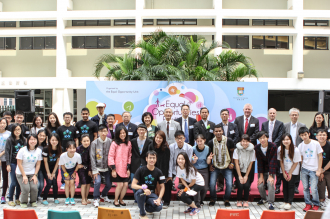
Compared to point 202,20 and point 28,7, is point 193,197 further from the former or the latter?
point 28,7

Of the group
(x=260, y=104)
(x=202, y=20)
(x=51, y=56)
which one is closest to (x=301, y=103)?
(x=202, y=20)

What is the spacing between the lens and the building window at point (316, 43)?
58.7 feet

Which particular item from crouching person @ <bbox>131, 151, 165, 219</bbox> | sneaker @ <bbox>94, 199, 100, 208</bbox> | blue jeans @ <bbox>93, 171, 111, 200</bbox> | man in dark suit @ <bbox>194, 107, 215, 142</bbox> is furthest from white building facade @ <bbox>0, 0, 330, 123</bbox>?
crouching person @ <bbox>131, 151, 165, 219</bbox>

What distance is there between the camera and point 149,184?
213 inches

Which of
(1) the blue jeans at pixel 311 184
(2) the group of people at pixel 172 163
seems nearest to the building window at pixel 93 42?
(2) the group of people at pixel 172 163

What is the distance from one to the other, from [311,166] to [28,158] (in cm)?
561

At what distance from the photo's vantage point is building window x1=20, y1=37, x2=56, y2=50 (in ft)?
61.4

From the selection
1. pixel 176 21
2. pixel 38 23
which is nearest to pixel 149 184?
pixel 176 21

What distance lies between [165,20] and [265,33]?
5.85 metres

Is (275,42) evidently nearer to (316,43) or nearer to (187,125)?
(316,43)

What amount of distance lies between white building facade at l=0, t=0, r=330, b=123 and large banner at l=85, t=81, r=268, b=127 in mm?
8412

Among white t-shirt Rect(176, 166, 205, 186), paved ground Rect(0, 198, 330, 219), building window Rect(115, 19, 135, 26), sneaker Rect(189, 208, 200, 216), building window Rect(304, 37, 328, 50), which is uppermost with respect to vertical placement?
building window Rect(115, 19, 135, 26)

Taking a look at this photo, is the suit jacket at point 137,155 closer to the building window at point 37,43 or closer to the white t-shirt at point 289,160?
the white t-shirt at point 289,160

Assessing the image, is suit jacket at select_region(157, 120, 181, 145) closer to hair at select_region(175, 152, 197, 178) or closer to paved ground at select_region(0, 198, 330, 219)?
hair at select_region(175, 152, 197, 178)
